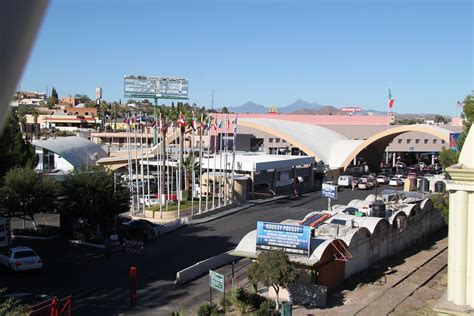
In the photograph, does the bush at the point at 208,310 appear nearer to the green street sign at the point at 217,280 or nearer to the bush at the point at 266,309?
the green street sign at the point at 217,280

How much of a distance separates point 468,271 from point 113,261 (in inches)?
659

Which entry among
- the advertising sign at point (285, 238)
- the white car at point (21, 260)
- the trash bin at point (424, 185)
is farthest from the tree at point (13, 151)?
the trash bin at point (424, 185)

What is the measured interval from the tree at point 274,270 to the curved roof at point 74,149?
3928 cm

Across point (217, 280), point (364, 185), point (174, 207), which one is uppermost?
point (217, 280)

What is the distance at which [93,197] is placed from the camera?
2930cm

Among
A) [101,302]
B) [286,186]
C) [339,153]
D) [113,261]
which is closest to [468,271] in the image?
[101,302]

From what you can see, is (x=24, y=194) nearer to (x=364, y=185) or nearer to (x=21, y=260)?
(x=21, y=260)

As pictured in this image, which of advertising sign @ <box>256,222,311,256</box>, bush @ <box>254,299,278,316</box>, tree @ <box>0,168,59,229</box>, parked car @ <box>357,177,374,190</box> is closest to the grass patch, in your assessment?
Answer: tree @ <box>0,168,59,229</box>

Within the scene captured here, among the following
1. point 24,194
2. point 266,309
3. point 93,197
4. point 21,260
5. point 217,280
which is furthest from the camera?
point 24,194

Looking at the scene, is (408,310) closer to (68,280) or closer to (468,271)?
(468,271)

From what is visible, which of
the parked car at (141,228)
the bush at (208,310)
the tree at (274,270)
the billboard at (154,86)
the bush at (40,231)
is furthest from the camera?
the billboard at (154,86)

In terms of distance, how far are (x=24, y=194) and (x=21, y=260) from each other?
772 cm

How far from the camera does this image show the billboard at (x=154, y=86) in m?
73.2

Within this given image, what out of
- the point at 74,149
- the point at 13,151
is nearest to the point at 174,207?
the point at 13,151
